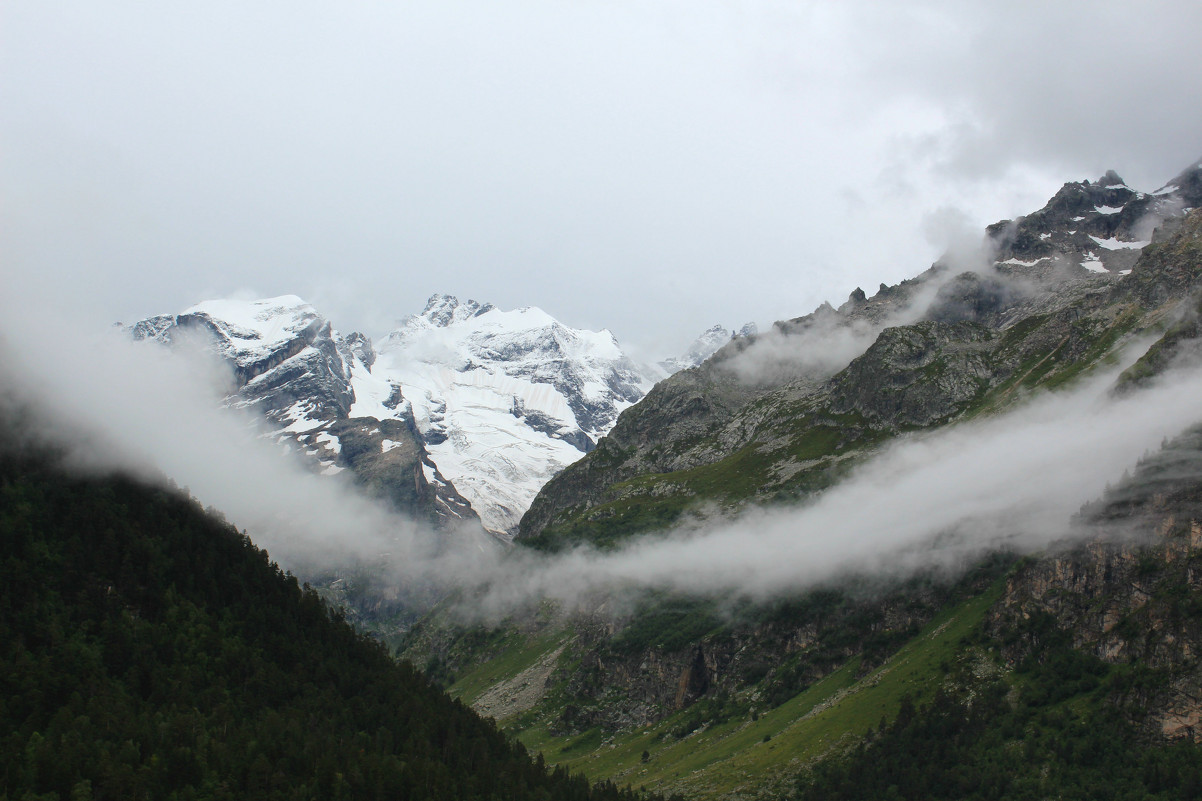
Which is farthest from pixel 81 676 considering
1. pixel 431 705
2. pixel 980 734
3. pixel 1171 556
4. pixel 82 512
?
pixel 1171 556

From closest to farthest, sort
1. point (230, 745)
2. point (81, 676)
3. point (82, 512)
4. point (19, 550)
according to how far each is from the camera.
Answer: point (230, 745)
point (81, 676)
point (19, 550)
point (82, 512)

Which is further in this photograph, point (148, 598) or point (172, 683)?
point (148, 598)

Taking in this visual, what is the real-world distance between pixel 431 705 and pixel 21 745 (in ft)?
262

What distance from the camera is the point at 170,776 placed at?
137500 millimetres

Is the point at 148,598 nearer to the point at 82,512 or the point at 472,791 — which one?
the point at 82,512

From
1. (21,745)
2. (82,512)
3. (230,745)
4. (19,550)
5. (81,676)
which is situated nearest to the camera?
(21,745)

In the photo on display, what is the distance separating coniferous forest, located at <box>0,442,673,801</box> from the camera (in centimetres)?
13800

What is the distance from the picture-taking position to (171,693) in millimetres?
160750

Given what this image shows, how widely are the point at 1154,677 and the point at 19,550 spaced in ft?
693

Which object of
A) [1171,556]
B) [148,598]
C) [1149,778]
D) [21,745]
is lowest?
[1149,778]

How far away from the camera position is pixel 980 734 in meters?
197

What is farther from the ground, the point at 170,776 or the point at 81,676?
the point at 81,676

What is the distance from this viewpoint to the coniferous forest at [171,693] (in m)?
138

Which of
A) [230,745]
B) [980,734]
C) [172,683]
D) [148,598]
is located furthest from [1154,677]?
[148,598]
